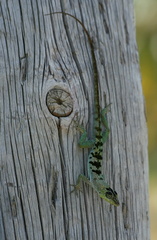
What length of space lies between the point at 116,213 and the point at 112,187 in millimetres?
171

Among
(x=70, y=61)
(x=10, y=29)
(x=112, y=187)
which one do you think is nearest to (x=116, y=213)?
(x=112, y=187)

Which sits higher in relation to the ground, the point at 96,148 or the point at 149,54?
the point at 149,54

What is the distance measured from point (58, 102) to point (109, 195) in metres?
0.65

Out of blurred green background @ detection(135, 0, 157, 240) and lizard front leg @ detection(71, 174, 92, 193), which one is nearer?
lizard front leg @ detection(71, 174, 92, 193)

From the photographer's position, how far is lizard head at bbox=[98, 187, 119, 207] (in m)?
2.63

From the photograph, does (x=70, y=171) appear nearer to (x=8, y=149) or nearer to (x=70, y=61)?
(x=8, y=149)

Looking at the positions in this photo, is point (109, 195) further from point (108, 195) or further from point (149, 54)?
point (149, 54)

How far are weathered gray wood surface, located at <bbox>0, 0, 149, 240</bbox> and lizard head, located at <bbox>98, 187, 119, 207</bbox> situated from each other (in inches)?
2.6

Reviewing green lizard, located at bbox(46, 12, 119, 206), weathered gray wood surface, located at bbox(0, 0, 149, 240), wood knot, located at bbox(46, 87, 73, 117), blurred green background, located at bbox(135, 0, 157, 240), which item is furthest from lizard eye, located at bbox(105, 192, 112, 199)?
blurred green background, located at bbox(135, 0, 157, 240)

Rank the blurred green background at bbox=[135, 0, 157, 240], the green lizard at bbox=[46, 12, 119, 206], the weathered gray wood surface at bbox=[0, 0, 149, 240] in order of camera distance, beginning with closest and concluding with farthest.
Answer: the weathered gray wood surface at bbox=[0, 0, 149, 240]
the green lizard at bbox=[46, 12, 119, 206]
the blurred green background at bbox=[135, 0, 157, 240]

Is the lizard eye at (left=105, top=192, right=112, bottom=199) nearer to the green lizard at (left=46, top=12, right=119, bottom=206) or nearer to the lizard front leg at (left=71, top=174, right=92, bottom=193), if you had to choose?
the green lizard at (left=46, top=12, right=119, bottom=206)

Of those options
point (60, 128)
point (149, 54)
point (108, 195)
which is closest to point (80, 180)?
point (108, 195)

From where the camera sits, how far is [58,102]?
8.57ft

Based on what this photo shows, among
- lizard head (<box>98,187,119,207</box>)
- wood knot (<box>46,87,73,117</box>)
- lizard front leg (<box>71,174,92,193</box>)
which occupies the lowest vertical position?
Answer: lizard head (<box>98,187,119,207</box>)
